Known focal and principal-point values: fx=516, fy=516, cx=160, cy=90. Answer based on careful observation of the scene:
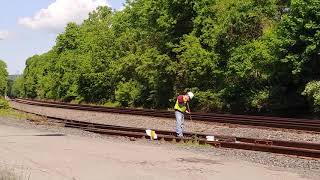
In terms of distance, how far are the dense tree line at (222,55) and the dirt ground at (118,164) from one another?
56.8 ft

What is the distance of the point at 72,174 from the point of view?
1076 cm

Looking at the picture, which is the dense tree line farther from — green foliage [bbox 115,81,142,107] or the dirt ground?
the dirt ground

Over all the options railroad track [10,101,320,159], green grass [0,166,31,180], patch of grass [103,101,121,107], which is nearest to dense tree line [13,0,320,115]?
patch of grass [103,101,121,107]

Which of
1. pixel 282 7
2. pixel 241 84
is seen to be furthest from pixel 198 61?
pixel 282 7

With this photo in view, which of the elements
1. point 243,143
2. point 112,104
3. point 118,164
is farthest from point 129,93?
point 118,164

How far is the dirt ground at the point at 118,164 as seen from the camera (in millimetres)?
10875

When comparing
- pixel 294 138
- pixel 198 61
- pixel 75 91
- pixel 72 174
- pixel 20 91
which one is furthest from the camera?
pixel 20 91

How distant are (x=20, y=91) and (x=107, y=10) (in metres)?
94.3

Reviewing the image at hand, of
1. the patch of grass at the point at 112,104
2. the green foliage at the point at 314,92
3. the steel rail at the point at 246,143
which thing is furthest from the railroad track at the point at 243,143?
the patch of grass at the point at 112,104

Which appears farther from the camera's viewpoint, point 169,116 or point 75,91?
point 75,91

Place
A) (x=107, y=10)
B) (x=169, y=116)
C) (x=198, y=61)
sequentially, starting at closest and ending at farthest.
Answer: (x=169, y=116), (x=198, y=61), (x=107, y=10)

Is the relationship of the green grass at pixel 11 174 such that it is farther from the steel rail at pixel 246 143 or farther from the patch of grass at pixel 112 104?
the patch of grass at pixel 112 104

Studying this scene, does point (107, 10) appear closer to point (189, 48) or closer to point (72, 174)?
point (189, 48)

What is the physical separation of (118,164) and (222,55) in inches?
1178
